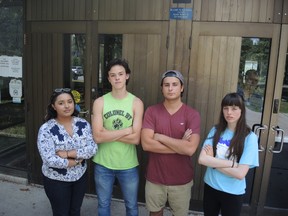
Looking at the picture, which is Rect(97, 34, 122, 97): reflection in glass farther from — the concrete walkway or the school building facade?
the concrete walkway

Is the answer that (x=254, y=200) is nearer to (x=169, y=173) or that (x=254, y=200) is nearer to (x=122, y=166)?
(x=169, y=173)

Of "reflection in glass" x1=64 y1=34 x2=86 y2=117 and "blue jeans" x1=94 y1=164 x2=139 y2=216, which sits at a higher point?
"reflection in glass" x1=64 y1=34 x2=86 y2=117

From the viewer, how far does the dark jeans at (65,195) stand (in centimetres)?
231

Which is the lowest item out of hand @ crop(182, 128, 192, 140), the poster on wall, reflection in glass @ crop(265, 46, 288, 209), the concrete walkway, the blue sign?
the concrete walkway

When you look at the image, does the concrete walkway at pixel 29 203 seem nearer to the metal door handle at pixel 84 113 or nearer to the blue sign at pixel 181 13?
the metal door handle at pixel 84 113

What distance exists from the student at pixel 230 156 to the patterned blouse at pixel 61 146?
0.97 meters

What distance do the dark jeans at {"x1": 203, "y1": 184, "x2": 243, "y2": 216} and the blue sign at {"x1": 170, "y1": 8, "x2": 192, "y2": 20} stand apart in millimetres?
1763

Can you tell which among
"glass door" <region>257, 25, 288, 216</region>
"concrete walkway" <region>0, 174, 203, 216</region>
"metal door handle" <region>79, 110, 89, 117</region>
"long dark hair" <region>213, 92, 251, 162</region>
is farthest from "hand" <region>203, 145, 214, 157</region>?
"metal door handle" <region>79, 110, 89, 117</region>

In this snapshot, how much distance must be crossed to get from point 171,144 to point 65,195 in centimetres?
101

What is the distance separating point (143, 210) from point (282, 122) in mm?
2003

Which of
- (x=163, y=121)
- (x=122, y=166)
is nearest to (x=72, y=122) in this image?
(x=122, y=166)

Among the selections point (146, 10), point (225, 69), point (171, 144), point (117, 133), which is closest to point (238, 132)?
point (171, 144)

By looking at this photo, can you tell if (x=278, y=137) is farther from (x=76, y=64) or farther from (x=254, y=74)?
(x=76, y=64)

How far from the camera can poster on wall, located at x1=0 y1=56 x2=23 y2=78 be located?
381 centimetres
